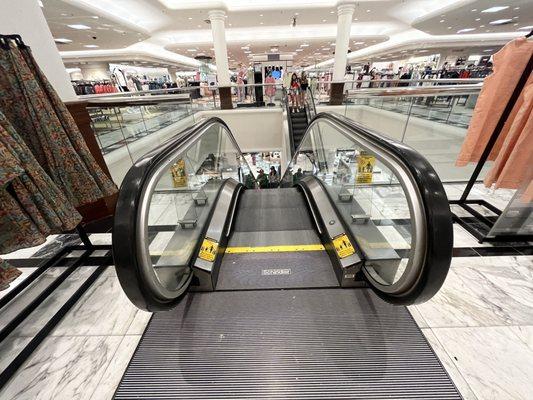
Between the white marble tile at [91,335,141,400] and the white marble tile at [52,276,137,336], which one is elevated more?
the white marble tile at [91,335,141,400]

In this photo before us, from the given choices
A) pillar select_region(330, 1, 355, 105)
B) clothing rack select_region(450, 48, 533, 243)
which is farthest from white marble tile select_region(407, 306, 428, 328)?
pillar select_region(330, 1, 355, 105)

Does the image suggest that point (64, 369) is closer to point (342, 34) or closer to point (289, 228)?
point (289, 228)

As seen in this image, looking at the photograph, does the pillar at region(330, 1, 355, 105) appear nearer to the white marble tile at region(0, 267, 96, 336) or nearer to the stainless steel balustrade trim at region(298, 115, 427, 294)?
the stainless steel balustrade trim at region(298, 115, 427, 294)

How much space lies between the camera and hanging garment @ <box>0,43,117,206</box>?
1.67 metres

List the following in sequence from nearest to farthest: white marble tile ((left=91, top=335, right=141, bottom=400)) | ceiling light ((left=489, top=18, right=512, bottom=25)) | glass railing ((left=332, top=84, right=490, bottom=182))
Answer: white marble tile ((left=91, top=335, right=141, bottom=400)) < glass railing ((left=332, top=84, right=490, bottom=182)) < ceiling light ((left=489, top=18, right=512, bottom=25))

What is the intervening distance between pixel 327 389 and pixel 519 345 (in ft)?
4.57

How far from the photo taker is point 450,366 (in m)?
1.49

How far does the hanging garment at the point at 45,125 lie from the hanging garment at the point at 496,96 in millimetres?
3639

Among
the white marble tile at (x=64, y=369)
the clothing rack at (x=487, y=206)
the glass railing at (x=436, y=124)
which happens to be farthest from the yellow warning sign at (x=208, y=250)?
the glass railing at (x=436, y=124)

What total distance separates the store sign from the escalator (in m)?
0.02

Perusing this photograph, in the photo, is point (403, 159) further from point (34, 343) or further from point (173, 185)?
point (34, 343)

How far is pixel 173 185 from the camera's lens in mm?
2016

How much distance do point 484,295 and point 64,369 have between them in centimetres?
312

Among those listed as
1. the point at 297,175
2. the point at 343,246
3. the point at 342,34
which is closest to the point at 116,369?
the point at 343,246
